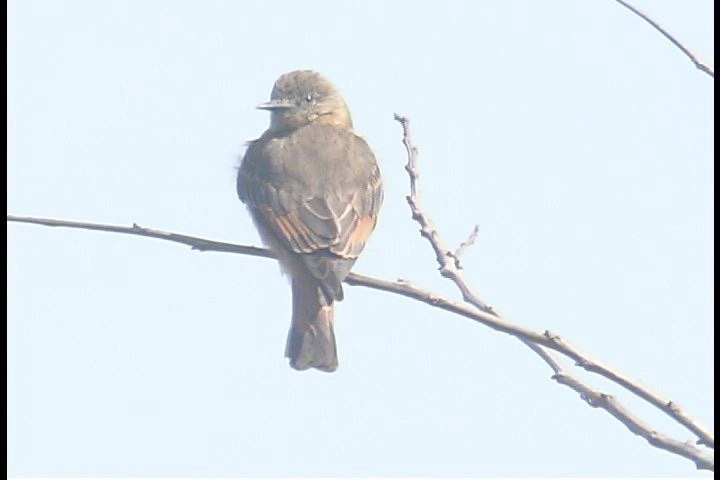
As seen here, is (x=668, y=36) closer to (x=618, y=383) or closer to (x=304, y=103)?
(x=618, y=383)

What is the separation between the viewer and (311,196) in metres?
6.49

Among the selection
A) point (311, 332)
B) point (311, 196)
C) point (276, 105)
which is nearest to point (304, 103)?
point (276, 105)

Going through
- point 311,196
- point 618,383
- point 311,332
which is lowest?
point 618,383

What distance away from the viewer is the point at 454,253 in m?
4.90

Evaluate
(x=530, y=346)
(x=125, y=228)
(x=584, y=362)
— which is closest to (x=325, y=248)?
(x=125, y=228)

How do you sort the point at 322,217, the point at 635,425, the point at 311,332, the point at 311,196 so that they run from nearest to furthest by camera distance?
the point at 635,425 → the point at 311,332 → the point at 322,217 → the point at 311,196

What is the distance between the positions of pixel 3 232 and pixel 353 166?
9.32 feet

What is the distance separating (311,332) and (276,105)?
6.71ft

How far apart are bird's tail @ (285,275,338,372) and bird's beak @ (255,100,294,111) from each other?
184 centimetres

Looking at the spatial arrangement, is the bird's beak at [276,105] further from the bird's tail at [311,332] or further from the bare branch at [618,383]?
the bare branch at [618,383]

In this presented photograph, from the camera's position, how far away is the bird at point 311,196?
6004 millimetres

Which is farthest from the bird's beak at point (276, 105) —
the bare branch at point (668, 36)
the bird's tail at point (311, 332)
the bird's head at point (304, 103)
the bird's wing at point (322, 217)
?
the bare branch at point (668, 36)

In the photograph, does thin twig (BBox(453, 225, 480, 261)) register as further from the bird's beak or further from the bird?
the bird's beak

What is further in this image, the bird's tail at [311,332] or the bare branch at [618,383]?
the bird's tail at [311,332]
